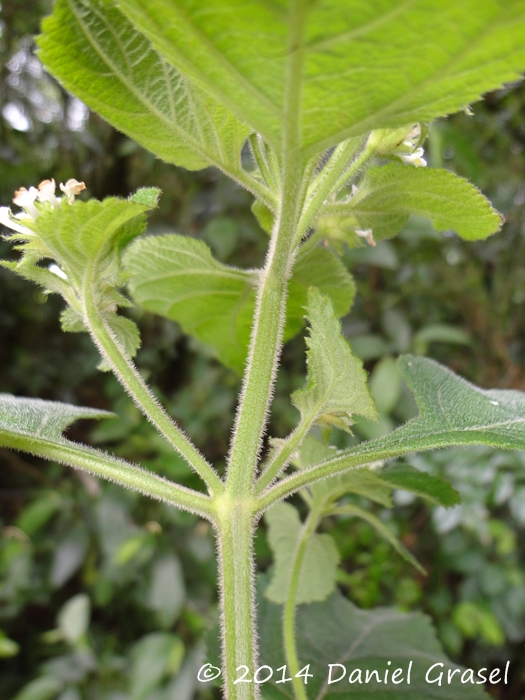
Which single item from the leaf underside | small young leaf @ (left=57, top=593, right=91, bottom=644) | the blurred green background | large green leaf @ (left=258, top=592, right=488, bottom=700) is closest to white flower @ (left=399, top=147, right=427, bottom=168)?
the leaf underside

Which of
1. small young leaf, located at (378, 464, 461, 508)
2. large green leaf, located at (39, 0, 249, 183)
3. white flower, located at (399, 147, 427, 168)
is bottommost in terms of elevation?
small young leaf, located at (378, 464, 461, 508)

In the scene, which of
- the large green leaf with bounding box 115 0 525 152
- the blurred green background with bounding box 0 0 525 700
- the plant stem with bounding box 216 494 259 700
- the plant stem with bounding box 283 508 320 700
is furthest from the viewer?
the blurred green background with bounding box 0 0 525 700

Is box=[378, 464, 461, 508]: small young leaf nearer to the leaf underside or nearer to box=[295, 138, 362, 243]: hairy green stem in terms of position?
the leaf underside

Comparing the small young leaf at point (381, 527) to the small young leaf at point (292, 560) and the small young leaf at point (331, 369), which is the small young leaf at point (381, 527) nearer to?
the small young leaf at point (292, 560)

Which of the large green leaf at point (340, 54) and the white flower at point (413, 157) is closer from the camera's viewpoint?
the large green leaf at point (340, 54)

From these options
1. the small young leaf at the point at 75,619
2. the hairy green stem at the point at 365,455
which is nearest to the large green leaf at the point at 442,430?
the hairy green stem at the point at 365,455

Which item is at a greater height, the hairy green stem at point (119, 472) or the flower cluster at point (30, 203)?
the flower cluster at point (30, 203)
